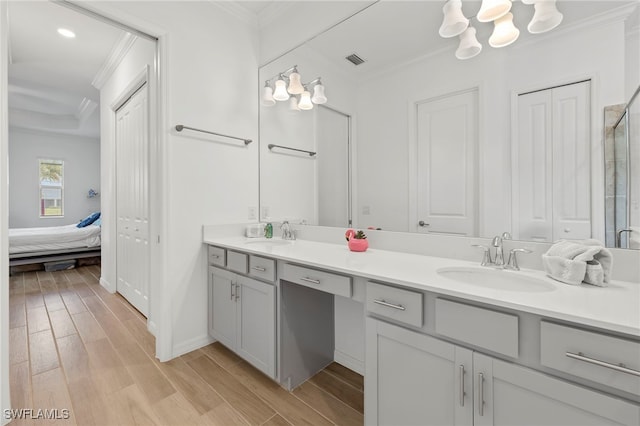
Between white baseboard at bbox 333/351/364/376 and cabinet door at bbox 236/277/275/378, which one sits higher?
cabinet door at bbox 236/277/275/378

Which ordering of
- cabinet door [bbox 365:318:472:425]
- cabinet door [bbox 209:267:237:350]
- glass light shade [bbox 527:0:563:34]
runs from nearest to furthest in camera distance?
cabinet door [bbox 365:318:472:425]
glass light shade [bbox 527:0:563:34]
cabinet door [bbox 209:267:237:350]

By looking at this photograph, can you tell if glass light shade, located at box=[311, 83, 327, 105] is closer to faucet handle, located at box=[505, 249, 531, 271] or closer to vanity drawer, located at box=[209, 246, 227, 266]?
vanity drawer, located at box=[209, 246, 227, 266]

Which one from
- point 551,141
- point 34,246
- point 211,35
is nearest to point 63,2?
point 211,35

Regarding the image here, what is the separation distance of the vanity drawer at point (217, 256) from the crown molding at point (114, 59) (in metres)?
2.28

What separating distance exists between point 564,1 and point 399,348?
1.62m

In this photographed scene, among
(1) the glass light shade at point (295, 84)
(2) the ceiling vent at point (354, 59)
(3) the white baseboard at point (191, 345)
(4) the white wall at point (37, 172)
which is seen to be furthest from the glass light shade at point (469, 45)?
(4) the white wall at point (37, 172)

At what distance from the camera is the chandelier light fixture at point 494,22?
4.00 feet

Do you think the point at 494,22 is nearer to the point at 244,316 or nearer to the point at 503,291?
the point at 503,291

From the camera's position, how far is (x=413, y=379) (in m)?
1.10

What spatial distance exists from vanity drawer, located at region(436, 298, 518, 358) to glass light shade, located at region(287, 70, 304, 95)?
1935 millimetres

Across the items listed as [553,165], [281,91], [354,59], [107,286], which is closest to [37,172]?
[107,286]

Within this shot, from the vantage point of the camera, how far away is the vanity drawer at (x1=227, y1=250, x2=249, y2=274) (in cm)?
186

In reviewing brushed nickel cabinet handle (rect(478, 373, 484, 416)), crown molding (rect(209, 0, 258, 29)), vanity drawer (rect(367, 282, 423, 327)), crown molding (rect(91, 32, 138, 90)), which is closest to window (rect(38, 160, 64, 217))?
crown molding (rect(91, 32, 138, 90))

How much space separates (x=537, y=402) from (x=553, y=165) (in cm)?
93
